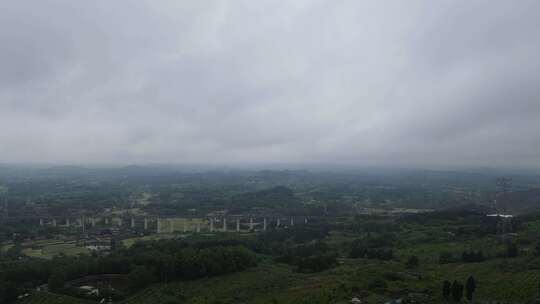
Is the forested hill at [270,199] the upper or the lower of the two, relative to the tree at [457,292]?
lower

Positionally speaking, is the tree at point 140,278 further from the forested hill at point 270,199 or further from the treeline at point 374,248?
the forested hill at point 270,199

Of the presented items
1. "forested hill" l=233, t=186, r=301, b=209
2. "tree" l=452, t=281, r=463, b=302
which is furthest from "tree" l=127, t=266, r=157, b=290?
"forested hill" l=233, t=186, r=301, b=209

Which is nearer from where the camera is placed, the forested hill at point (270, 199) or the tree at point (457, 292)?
the tree at point (457, 292)

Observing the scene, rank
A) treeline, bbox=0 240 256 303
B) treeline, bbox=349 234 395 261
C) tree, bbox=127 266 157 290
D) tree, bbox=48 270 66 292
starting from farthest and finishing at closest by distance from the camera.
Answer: treeline, bbox=349 234 395 261 → tree, bbox=127 266 157 290 → treeline, bbox=0 240 256 303 → tree, bbox=48 270 66 292

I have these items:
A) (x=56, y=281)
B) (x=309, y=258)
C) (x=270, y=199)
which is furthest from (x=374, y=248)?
(x=270, y=199)

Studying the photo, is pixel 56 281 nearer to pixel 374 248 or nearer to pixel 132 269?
pixel 132 269

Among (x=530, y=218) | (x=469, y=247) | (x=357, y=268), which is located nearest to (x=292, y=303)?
(x=357, y=268)

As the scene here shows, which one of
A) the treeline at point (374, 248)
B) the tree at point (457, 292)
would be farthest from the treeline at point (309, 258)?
the tree at point (457, 292)

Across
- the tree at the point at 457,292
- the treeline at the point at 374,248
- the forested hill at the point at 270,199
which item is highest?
the tree at the point at 457,292

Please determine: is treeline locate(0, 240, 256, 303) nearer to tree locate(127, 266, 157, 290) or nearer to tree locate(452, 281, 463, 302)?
tree locate(127, 266, 157, 290)

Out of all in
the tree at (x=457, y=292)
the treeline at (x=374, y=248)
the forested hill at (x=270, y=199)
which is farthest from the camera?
the forested hill at (x=270, y=199)
